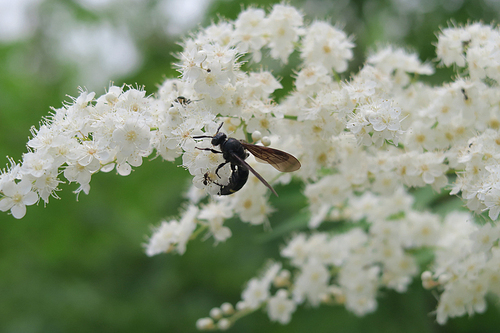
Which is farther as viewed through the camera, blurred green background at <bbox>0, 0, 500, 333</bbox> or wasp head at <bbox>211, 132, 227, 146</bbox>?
blurred green background at <bbox>0, 0, 500, 333</bbox>

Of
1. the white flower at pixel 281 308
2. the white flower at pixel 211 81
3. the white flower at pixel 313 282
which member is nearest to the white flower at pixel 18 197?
the white flower at pixel 211 81

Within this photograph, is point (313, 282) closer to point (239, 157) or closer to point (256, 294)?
point (256, 294)

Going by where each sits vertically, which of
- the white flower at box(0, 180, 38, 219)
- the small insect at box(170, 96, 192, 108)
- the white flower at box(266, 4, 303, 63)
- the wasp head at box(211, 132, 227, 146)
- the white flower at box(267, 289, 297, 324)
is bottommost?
the white flower at box(267, 289, 297, 324)

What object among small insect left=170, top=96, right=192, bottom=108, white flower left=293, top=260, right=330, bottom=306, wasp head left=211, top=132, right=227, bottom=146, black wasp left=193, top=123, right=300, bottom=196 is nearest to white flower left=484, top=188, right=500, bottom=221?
black wasp left=193, top=123, right=300, bottom=196

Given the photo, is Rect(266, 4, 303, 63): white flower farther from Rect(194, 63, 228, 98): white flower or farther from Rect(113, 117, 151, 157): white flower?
Rect(113, 117, 151, 157): white flower

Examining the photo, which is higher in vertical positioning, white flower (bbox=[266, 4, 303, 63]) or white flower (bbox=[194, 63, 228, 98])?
white flower (bbox=[266, 4, 303, 63])

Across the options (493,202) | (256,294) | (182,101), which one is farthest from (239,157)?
(256,294)

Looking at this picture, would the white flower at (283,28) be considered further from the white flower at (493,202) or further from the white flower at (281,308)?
the white flower at (281,308)

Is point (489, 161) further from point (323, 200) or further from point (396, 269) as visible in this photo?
point (396, 269)

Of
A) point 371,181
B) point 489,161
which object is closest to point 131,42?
point 371,181

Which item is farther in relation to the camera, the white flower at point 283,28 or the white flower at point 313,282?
the white flower at point 313,282

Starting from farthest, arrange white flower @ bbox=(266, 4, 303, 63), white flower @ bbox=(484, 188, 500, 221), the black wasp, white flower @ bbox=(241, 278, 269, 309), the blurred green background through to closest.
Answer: the blurred green background
white flower @ bbox=(241, 278, 269, 309)
white flower @ bbox=(266, 4, 303, 63)
the black wasp
white flower @ bbox=(484, 188, 500, 221)
